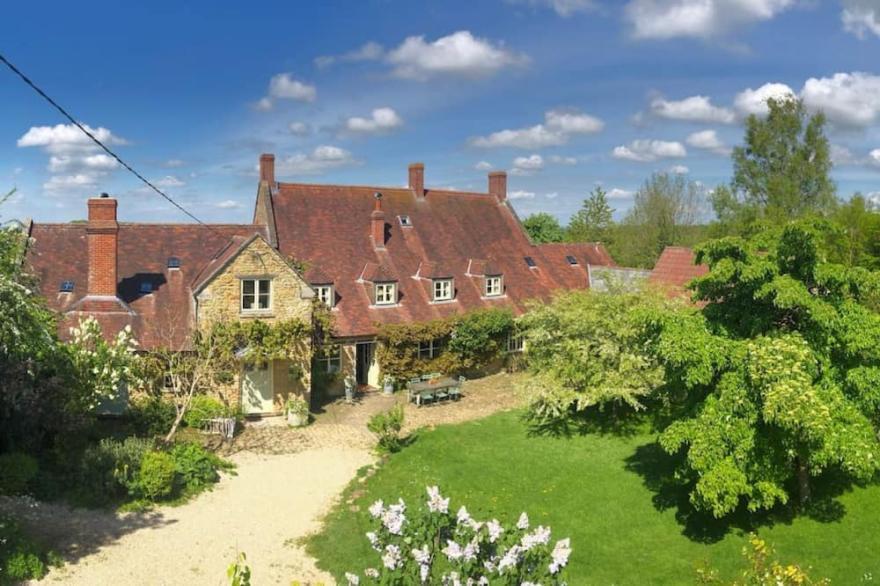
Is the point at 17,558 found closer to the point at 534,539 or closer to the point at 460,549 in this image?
the point at 460,549

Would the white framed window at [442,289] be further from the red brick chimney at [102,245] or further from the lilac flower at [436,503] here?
the lilac flower at [436,503]

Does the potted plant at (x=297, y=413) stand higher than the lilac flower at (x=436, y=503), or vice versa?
the lilac flower at (x=436, y=503)

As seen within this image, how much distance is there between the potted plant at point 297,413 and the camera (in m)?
23.1

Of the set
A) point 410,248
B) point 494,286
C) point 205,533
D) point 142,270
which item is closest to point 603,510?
point 205,533

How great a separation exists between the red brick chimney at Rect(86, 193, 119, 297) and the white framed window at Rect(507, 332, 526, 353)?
17.0 meters

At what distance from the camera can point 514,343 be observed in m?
32.0

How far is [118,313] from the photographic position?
898 inches

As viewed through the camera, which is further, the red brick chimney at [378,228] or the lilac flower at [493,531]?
the red brick chimney at [378,228]

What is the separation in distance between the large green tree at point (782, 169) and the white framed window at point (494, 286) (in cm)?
1349

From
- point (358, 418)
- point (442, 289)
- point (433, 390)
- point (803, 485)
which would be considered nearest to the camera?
point (803, 485)

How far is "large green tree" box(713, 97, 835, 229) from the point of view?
117 ft

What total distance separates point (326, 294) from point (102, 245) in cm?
873

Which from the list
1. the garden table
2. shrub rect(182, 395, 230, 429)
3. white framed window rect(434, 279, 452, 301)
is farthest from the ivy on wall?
shrub rect(182, 395, 230, 429)

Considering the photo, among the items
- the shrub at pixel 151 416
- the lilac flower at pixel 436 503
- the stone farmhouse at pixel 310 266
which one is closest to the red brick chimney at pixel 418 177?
the stone farmhouse at pixel 310 266
